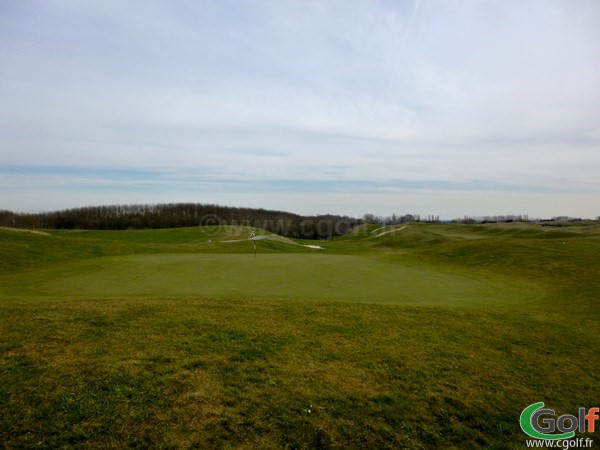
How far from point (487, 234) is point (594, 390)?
240 ft

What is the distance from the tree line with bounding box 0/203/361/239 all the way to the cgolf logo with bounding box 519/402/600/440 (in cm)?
10624

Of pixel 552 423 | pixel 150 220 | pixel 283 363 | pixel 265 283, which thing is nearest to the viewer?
pixel 552 423

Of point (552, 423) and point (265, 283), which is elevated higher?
point (265, 283)

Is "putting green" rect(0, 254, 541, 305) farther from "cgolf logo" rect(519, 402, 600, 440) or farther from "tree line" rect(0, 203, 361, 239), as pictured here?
"tree line" rect(0, 203, 361, 239)

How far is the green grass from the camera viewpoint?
18.1 feet

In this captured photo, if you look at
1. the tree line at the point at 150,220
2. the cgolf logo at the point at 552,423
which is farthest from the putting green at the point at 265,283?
the tree line at the point at 150,220

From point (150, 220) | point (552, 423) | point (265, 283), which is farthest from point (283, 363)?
point (150, 220)

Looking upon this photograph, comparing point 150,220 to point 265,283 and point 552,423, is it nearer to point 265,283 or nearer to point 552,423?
point 265,283

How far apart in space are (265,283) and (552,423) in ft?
34.0

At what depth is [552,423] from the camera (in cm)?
676

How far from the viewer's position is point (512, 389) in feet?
24.2

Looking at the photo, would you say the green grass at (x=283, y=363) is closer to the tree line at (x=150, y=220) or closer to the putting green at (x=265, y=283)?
the putting green at (x=265, y=283)

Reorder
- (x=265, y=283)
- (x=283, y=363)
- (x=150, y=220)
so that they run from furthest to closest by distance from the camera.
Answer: (x=150, y=220) < (x=265, y=283) < (x=283, y=363)

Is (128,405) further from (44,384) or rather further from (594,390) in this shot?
(594,390)
